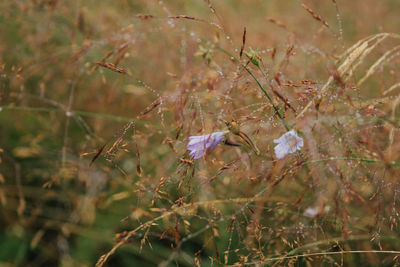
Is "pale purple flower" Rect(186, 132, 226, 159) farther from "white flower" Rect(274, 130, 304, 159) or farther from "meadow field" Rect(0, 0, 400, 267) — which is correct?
"white flower" Rect(274, 130, 304, 159)

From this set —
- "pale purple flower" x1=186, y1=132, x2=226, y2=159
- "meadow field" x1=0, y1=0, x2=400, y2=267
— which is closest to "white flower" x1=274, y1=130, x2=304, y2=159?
"meadow field" x1=0, y1=0, x2=400, y2=267

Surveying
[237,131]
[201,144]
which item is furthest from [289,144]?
[201,144]

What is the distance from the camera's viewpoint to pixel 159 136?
83.0 inches

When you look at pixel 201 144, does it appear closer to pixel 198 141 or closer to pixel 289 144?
pixel 198 141

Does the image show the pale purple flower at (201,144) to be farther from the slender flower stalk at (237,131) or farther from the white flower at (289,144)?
the white flower at (289,144)

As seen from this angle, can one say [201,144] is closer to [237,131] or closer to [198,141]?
[198,141]

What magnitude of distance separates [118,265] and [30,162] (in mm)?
831

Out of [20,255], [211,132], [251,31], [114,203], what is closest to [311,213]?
[211,132]

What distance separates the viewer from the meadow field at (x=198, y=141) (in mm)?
1062

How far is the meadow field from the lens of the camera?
106 centimetres

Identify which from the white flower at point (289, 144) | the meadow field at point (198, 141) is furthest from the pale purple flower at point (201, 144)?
the white flower at point (289, 144)

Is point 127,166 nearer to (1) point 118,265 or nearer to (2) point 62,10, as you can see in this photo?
(1) point 118,265

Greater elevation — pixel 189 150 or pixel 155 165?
pixel 189 150

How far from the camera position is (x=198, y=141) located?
3.51ft
